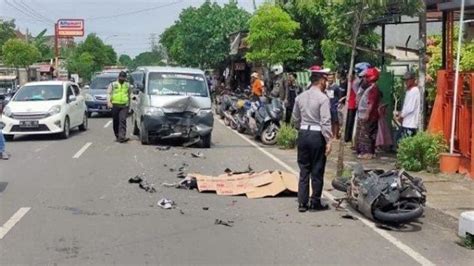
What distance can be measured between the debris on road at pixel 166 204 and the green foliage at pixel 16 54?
60.5 meters

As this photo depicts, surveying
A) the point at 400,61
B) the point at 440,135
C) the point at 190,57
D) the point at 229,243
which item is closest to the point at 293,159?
the point at 440,135

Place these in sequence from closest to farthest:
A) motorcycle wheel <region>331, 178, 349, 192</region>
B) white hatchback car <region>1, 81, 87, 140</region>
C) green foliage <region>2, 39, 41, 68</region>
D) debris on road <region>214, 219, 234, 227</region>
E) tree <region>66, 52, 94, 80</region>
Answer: debris on road <region>214, 219, 234, 227</region> < motorcycle wheel <region>331, 178, 349, 192</region> < white hatchback car <region>1, 81, 87, 140</region> < green foliage <region>2, 39, 41, 68</region> < tree <region>66, 52, 94, 80</region>

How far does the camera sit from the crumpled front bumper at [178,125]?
16.0m

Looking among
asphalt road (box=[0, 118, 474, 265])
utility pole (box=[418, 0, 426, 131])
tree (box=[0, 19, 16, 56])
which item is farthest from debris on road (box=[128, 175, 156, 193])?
tree (box=[0, 19, 16, 56])

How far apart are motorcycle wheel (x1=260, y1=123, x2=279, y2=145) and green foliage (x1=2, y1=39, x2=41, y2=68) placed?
53.2 m

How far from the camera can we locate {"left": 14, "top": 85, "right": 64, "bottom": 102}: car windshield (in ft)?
60.9

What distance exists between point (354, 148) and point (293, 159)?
1.87m

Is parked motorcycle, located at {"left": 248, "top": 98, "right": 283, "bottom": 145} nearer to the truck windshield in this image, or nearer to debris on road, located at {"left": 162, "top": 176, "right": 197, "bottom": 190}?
debris on road, located at {"left": 162, "top": 176, "right": 197, "bottom": 190}

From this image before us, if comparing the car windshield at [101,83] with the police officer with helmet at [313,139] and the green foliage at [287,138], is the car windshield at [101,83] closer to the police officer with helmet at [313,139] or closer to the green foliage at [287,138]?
the green foliage at [287,138]

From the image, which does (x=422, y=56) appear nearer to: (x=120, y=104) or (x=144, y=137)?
(x=144, y=137)

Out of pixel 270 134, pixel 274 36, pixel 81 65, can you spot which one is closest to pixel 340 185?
pixel 270 134

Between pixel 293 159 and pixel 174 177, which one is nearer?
pixel 174 177

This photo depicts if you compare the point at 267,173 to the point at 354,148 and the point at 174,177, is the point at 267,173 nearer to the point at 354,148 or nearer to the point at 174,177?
the point at 174,177

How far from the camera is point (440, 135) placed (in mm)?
12219
